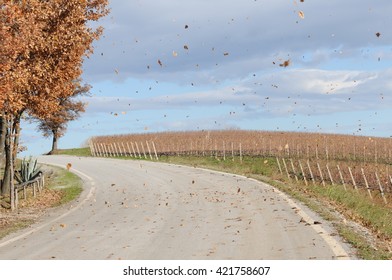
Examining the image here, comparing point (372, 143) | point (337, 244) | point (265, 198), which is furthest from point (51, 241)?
point (372, 143)

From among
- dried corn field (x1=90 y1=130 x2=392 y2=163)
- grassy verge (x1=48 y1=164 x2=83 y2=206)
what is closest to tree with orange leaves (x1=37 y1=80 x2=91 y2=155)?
dried corn field (x1=90 y1=130 x2=392 y2=163)

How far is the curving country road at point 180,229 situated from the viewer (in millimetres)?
10156

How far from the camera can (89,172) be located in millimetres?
33875

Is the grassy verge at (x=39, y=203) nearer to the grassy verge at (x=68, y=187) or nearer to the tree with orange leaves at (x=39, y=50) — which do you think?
the grassy verge at (x=68, y=187)

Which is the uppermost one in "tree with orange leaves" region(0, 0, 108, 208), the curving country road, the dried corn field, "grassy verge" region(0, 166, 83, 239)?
"tree with orange leaves" region(0, 0, 108, 208)

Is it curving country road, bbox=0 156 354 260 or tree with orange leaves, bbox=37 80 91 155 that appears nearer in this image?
curving country road, bbox=0 156 354 260

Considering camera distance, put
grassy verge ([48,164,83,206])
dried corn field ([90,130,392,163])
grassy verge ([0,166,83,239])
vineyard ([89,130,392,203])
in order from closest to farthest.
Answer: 1. grassy verge ([0,166,83,239])
2. grassy verge ([48,164,83,206])
3. vineyard ([89,130,392,203])
4. dried corn field ([90,130,392,163])

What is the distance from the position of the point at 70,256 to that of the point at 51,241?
2114mm

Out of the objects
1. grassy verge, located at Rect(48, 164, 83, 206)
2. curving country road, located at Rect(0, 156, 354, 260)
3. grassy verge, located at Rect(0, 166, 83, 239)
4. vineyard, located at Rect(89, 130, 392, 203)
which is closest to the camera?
curving country road, located at Rect(0, 156, 354, 260)

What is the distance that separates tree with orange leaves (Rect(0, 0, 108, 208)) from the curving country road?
13.9ft

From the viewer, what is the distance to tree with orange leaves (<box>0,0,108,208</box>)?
54.0ft

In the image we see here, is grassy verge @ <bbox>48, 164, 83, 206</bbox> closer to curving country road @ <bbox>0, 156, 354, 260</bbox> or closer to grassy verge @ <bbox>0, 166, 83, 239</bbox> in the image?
grassy verge @ <bbox>0, 166, 83, 239</bbox>

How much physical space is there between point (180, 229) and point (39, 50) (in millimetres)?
10475

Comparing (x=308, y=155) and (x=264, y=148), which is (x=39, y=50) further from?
(x=264, y=148)
